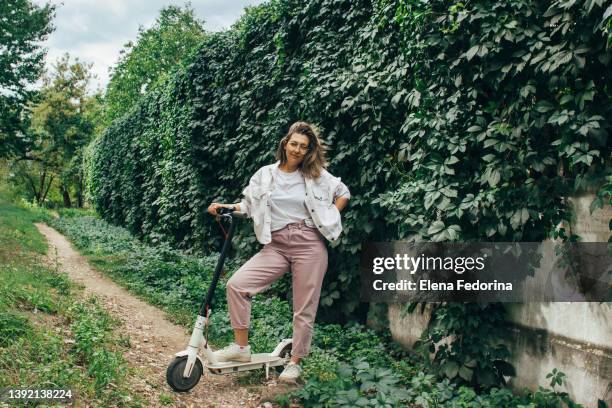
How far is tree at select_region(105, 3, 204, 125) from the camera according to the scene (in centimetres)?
3212

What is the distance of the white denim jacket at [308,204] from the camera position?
13.0 ft

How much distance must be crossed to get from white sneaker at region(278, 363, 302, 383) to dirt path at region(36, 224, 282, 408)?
168mm

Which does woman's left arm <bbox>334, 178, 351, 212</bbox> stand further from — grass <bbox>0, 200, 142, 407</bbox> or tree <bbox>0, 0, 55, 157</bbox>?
tree <bbox>0, 0, 55, 157</bbox>

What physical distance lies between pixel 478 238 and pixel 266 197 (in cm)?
167

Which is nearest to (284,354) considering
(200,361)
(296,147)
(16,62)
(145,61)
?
(200,361)

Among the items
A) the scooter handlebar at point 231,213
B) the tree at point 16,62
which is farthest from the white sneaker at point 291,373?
the tree at point 16,62

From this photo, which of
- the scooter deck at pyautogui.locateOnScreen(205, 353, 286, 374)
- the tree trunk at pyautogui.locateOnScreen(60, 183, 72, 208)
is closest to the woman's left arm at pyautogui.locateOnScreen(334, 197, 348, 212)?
the scooter deck at pyautogui.locateOnScreen(205, 353, 286, 374)

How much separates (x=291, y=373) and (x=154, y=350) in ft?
6.08

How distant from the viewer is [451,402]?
352 cm

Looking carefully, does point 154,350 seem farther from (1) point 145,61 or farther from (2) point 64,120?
(2) point 64,120

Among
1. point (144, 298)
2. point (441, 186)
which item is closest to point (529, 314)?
point (441, 186)

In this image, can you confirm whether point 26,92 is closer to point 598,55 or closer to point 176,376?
point 176,376

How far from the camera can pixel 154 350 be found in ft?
16.9

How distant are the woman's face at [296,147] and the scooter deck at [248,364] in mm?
1651
